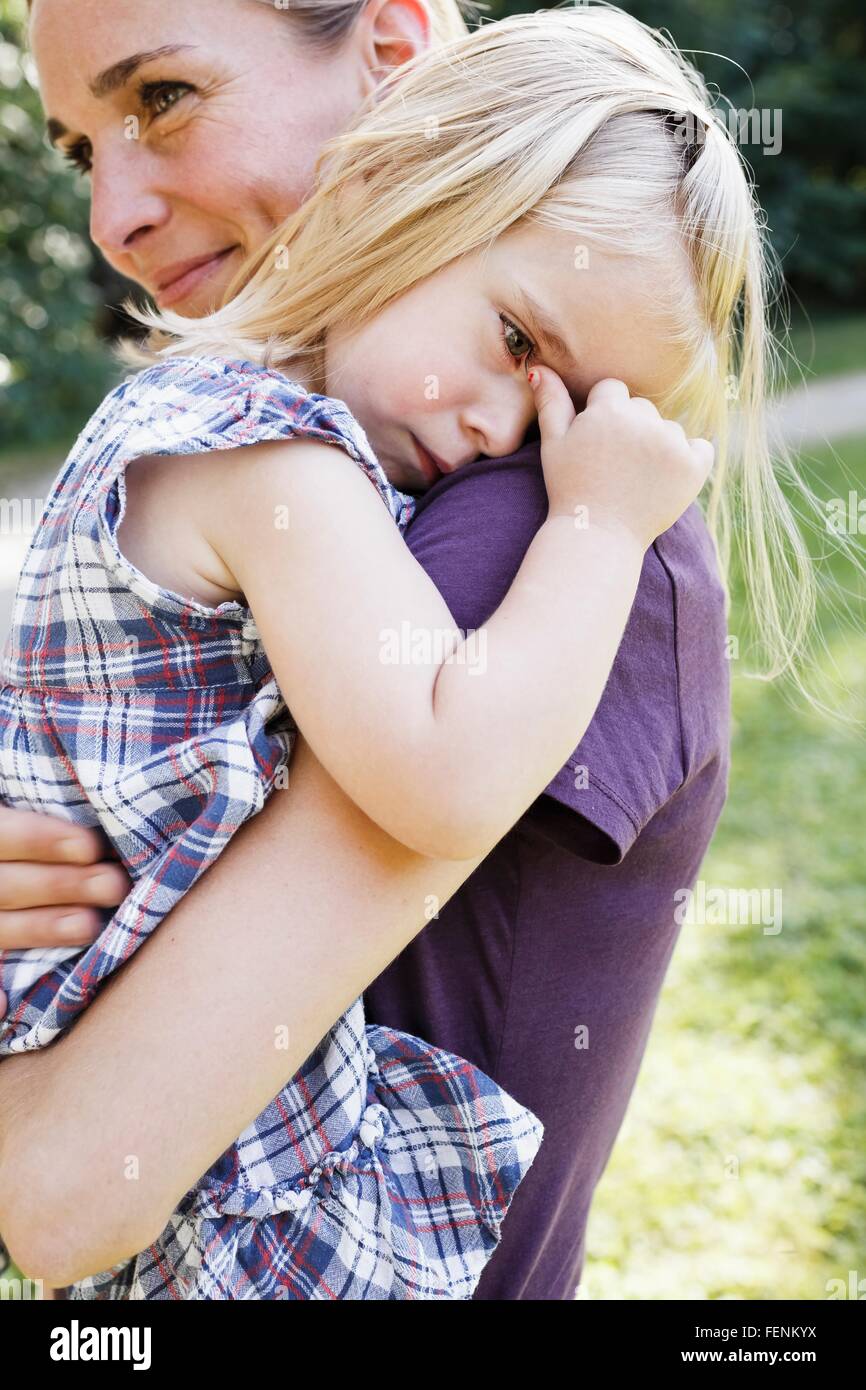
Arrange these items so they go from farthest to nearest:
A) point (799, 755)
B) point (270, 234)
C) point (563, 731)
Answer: point (799, 755) < point (270, 234) < point (563, 731)

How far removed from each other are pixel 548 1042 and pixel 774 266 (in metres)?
1.30

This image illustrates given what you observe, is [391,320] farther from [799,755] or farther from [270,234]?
[799,755]

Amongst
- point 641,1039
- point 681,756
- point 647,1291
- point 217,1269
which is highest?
point 681,756

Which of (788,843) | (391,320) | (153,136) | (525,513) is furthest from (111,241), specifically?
(788,843)

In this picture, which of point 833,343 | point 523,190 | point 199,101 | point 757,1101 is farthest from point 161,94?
point 833,343

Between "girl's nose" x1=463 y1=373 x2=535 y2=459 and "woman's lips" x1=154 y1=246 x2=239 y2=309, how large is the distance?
0.66 m

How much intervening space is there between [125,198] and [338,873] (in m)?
1.28

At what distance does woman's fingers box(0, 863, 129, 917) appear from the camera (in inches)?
55.4

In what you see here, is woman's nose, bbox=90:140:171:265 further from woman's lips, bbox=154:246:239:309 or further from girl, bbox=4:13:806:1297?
girl, bbox=4:13:806:1297

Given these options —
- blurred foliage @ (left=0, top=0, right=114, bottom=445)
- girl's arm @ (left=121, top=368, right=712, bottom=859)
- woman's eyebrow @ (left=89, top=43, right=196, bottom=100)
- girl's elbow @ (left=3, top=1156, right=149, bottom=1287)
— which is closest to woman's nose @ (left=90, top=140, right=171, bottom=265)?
woman's eyebrow @ (left=89, top=43, right=196, bottom=100)

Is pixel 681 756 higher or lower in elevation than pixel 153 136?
lower

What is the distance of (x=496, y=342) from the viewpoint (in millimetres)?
1605

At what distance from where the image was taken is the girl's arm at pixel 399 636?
3.93 ft

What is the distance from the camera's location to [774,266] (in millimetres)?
2020
